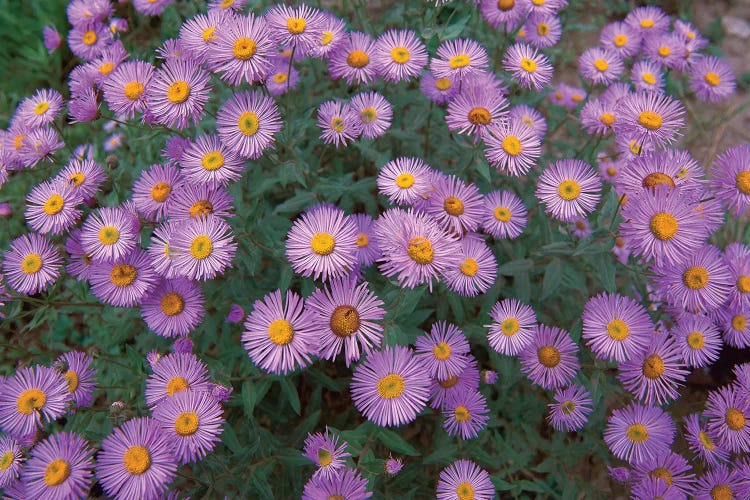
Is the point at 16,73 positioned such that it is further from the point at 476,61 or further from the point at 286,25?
the point at 476,61

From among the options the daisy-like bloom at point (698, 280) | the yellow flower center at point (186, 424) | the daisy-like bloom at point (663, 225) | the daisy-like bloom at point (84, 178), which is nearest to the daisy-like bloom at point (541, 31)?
the daisy-like bloom at point (663, 225)

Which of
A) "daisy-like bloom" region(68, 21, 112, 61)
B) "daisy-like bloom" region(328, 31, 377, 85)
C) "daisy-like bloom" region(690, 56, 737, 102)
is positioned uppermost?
"daisy-like bloom" region(690, 56, 737, 102)

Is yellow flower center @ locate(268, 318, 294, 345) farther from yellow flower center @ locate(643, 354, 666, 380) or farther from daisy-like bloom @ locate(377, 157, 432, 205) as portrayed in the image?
yellow flower center @ locate(643, 354, 666, 380)

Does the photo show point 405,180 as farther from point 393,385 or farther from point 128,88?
point 128,88

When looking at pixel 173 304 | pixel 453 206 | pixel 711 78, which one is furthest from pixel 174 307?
pixel 711 78

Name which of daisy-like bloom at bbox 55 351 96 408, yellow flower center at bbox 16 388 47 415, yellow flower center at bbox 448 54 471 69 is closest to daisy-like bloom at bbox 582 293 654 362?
yellow flower center at bbox 448 54 471 69

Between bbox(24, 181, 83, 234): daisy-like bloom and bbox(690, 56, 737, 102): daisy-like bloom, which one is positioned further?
bbox(690, 56, 737, 102): daisy-like bloom

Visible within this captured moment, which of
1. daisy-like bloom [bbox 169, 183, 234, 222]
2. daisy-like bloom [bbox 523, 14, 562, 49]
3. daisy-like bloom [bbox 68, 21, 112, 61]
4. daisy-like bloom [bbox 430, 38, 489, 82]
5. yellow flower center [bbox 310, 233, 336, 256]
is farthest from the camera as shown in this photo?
daisy-like bloom [bbox 523, 14, 562, 49]
